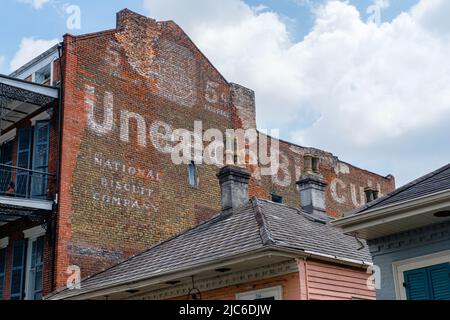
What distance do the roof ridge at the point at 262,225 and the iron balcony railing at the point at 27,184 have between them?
5.89 metres

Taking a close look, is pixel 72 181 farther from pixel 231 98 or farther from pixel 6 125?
pixel 231 98

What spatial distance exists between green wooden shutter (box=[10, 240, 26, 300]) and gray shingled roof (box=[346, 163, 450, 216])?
10.8 metres

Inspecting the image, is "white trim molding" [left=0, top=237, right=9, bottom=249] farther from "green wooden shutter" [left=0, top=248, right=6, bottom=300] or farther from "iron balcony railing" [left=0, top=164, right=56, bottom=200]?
"iron balcony railing" [left=0, top=164, right=56, bottom=200]

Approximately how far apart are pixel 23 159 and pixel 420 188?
1231 cm

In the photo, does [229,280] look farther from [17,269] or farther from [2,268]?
[2,268]

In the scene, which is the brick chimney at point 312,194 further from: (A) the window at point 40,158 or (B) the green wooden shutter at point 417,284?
(A) the window at point 40,158

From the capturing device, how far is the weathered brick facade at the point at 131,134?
1903 cm

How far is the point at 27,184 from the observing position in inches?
772

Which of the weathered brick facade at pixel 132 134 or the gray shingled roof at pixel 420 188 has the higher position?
the weathered brick facade at pixel 132 134

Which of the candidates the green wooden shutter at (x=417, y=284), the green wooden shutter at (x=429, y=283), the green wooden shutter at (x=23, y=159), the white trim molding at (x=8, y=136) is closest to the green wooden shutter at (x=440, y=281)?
the green wooden shutter at (x=429, y=283)

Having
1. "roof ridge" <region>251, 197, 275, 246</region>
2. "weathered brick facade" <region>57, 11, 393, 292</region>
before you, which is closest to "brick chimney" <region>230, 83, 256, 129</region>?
"weathered brick facade" <region>57, 11, 393, 292</region>

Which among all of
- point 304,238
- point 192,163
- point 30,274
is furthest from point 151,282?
point 192,163

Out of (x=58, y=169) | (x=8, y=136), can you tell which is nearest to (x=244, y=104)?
(x=8, y=136)

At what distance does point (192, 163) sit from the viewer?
74.0 ft
